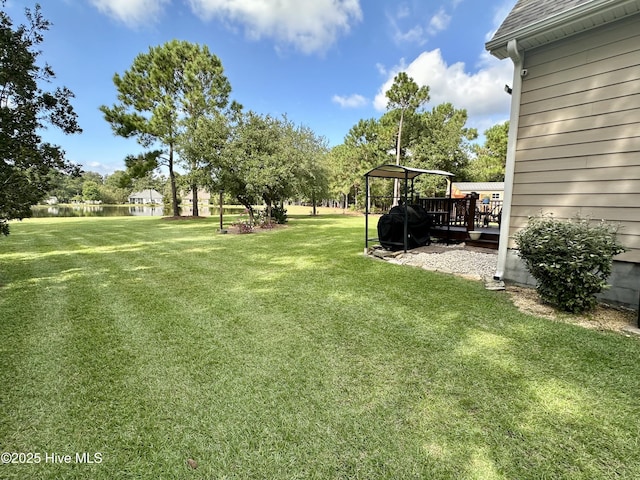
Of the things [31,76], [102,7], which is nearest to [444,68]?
[102,7]

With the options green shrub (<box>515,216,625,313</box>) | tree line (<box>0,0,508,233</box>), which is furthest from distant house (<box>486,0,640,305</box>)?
tree line (<box>0,0,508,233</box>)

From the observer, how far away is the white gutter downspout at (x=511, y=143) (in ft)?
13.6

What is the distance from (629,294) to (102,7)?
46.6 ft

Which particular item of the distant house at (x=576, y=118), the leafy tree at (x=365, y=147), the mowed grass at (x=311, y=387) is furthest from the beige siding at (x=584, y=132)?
the leafy tree at (x=365, y=147)

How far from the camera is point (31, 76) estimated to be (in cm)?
399

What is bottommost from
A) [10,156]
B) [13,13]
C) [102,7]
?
[10,156]

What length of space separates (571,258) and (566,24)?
2.91 meters

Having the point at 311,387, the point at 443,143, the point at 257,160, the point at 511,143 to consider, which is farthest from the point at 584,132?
the point at 443,143

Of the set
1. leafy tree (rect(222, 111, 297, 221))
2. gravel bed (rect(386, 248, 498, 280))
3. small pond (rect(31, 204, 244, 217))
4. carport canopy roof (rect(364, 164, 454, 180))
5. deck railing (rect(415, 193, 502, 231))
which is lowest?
gravel bed (rect(386, 248, 498, 280))

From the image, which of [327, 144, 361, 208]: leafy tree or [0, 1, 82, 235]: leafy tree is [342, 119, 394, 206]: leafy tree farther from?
[0, 1, 82, 235]: leafy tree

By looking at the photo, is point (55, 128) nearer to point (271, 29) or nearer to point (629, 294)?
point (629, 294)

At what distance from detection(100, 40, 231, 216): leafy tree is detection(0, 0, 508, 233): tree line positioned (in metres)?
0.06

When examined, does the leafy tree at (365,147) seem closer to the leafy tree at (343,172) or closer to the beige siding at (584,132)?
the leafy tree at (343,172)

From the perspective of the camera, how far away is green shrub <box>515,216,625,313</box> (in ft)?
10.4
